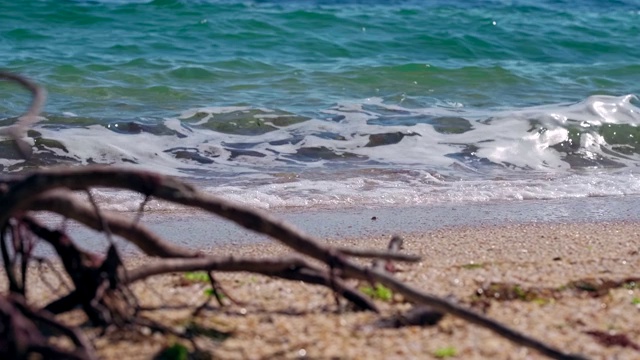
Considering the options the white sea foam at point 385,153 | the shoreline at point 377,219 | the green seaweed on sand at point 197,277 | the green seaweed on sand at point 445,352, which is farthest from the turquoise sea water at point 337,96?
the green seaweed on sand at point 445,352

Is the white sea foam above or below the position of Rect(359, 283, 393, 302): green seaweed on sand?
below

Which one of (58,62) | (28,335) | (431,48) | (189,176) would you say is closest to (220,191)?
(189,176)

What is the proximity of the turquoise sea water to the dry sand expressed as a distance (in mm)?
2609

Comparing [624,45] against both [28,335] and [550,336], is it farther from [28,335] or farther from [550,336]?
[28,335]

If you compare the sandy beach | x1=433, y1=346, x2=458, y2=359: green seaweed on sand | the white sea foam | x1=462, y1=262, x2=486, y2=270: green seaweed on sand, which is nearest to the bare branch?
the sandy beach

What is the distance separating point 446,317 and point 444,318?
0.5 inches

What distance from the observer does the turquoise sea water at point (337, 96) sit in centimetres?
812

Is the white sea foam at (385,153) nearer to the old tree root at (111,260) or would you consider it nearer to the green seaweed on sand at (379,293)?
the green seaweed on sand at (379,293)

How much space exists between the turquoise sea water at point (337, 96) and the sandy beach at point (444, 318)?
103 inches

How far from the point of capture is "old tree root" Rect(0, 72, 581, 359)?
2.67 meters

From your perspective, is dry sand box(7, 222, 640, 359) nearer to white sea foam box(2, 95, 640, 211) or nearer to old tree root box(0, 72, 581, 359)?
old tree root box(0, 72, 581, 359)

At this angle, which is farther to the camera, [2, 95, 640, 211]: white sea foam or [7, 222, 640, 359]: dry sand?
[2, 95, 640, 211]: white sea foam

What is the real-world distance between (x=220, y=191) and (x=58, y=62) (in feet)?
21.9

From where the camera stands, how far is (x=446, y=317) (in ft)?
11.1
